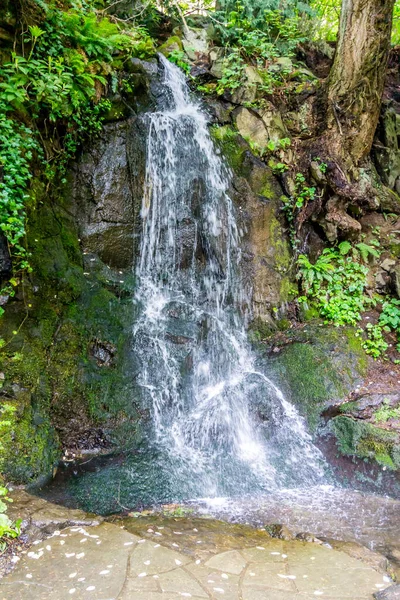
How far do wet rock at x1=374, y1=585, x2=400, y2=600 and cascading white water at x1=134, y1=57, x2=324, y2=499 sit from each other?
2.27 meters

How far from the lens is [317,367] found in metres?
6.71

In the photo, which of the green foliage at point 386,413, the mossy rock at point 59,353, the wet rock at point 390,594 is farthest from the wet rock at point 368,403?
the wet rock at point 390,594

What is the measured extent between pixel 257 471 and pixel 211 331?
2441mm

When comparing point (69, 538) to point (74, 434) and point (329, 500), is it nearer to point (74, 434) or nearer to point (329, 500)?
point (74, 434)

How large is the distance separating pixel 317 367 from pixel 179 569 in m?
4.33

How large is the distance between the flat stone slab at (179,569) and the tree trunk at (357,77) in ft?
23.2

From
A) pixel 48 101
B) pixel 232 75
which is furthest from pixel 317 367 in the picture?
pixel 232 75

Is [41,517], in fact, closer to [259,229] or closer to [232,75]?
[259,229]

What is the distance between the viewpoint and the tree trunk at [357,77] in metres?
7.67

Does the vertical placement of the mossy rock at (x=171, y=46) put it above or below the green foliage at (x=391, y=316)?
above

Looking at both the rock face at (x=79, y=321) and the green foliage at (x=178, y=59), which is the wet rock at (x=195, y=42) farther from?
the rock face at (x=79, y=321)

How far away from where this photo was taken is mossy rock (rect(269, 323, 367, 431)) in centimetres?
638

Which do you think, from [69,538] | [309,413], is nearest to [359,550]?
[69,538]

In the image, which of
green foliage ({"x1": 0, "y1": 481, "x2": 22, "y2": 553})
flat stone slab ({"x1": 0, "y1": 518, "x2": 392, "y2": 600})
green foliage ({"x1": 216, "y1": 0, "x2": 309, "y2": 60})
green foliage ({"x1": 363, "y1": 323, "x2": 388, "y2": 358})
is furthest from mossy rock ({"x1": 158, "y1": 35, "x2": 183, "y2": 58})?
flat stone slab ({"x1": 0, "y1": 518, "x2": 392, "y2": 600})
